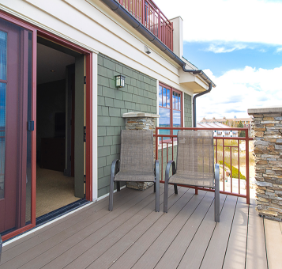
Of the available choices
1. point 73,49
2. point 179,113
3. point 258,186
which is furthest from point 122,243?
point 179,113

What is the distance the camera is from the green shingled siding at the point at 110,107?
2.87 metres

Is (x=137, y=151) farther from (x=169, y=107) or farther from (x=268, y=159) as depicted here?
(x=169, y=107)

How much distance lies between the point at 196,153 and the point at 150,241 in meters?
1.43

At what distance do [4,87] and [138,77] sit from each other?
103 inches

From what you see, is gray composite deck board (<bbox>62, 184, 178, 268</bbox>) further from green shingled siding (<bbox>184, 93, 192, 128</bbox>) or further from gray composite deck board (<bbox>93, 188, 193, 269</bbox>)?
green shingled siding (<bbox>184, 93, 192, 128</bbox>)

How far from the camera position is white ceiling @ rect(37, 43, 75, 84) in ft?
11.3

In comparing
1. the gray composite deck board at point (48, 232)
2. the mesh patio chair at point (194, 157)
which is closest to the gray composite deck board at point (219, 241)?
the mesh patio chair at point (194, 157)

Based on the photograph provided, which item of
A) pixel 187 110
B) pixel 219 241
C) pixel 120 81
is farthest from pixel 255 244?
pixel 187 110

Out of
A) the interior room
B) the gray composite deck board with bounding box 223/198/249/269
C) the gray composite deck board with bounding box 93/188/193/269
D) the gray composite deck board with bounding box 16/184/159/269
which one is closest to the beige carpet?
the interior room

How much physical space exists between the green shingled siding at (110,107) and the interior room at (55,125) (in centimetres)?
46

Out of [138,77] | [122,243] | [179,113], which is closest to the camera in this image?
[122,243]

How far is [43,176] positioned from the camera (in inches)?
163

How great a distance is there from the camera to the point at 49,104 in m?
5.44

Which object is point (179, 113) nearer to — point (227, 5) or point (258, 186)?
point (258, 186)
